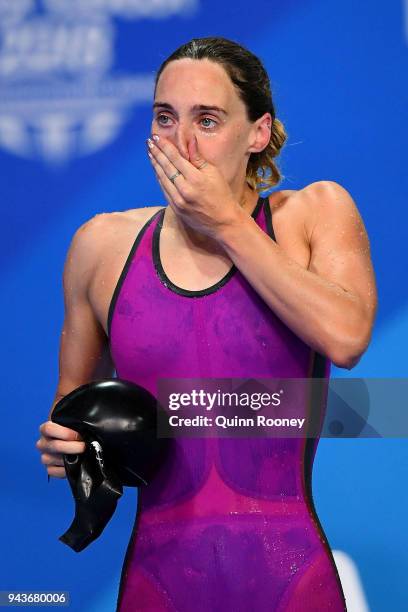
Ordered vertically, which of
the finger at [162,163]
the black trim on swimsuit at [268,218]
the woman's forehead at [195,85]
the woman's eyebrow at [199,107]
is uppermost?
the woman's forehead at [195,85]

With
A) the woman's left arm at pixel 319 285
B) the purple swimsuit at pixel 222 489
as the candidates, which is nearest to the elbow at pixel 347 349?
Answer: the woman's left arm at pixel 319 285

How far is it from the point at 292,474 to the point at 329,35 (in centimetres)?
179

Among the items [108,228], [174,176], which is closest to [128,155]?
[108,228]

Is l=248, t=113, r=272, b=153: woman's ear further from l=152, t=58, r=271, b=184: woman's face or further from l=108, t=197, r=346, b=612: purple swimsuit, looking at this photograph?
l=108, t=197, r=346, b=612: purple swimsuit

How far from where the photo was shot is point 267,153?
1860 mm

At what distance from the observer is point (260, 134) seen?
1787 millimetres

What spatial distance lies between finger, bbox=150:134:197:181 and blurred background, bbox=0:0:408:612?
141cm

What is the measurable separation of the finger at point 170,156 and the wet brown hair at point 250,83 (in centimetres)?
17

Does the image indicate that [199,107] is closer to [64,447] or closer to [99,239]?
[99,239]

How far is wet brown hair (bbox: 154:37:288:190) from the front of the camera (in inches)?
68.1

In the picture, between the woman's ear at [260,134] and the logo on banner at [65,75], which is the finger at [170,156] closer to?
the woman's ear at [260,134]

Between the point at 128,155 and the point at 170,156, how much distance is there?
156 cm

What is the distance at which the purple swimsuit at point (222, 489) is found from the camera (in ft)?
5.28

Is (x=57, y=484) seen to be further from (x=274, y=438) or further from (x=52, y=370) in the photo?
(x=274, y=438)
